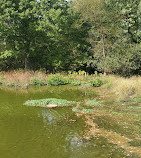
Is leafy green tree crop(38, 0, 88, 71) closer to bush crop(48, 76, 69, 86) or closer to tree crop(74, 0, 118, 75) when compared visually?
tree crop(74, 0, 118, 75)

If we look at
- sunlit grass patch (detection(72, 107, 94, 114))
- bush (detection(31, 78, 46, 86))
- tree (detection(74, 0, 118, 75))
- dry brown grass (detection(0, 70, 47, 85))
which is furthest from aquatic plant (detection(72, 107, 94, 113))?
tree (detection(74, 0, 118, 75))

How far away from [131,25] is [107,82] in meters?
6.90

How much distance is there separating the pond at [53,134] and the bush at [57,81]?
709 cm

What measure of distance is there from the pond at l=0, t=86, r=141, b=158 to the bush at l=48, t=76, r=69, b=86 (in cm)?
709

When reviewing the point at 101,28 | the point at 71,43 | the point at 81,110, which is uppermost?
the point at 101,28

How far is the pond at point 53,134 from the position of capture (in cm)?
463

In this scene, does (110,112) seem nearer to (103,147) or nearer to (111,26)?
(103,147)

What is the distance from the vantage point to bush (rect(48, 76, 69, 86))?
1568 cm

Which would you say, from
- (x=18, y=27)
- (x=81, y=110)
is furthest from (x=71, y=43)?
(x=81, y=110)

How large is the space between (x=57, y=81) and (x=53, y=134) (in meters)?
10.2

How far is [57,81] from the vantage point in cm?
1582

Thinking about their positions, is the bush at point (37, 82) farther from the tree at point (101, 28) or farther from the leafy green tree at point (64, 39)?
the tree at point (101, 28)

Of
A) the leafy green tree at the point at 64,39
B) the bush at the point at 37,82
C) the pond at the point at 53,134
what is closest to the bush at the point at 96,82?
the bush at the point at 37,82

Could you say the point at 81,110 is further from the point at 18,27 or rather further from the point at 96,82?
the point at 18,27
